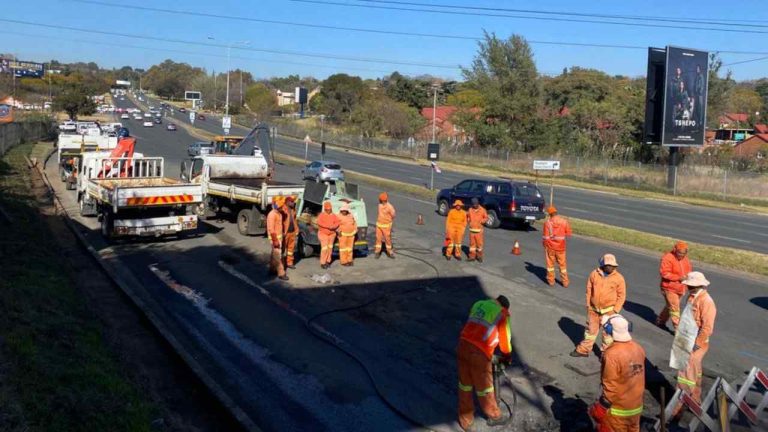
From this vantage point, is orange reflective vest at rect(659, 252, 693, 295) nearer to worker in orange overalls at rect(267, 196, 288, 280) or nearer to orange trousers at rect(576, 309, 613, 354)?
orange trousers at rect(576, 309, 613, 354)

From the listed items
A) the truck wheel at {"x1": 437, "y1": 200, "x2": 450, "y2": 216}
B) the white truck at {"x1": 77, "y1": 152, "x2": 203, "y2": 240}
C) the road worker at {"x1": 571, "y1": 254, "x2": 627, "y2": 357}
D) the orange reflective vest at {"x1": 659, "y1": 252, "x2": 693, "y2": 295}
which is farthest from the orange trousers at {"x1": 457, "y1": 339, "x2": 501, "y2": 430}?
the truck wheel at {"x1": 437, "y1": 200, "x2": 450, "y2": 216}

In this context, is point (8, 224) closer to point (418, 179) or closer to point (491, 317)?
point (491, 317)

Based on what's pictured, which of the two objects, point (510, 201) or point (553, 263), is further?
point (510, 201)

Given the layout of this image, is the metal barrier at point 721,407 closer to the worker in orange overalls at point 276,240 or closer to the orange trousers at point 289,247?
the worker in orange overalls at point 276,240

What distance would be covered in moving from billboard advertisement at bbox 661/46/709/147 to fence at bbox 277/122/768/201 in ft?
8.66

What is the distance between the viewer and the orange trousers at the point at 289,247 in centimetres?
1375

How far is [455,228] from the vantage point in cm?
1530

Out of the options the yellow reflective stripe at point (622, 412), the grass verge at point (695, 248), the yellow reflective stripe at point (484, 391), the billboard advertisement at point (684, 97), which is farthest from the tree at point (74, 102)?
the yellow reflective stripe at point (622, 412)

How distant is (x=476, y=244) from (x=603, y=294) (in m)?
6.65

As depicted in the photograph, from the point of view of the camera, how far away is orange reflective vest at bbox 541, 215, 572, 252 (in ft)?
41.4

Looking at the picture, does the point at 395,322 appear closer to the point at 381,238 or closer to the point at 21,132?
the point at 381,238

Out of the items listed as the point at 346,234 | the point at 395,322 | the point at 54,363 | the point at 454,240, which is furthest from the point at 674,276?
the point at 54,363

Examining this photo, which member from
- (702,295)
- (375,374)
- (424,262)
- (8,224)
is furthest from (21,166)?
(702,295)

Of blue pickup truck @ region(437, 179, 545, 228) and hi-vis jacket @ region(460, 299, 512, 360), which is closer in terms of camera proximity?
hi-vis jacket @ region(460, 299, 512, 360)
